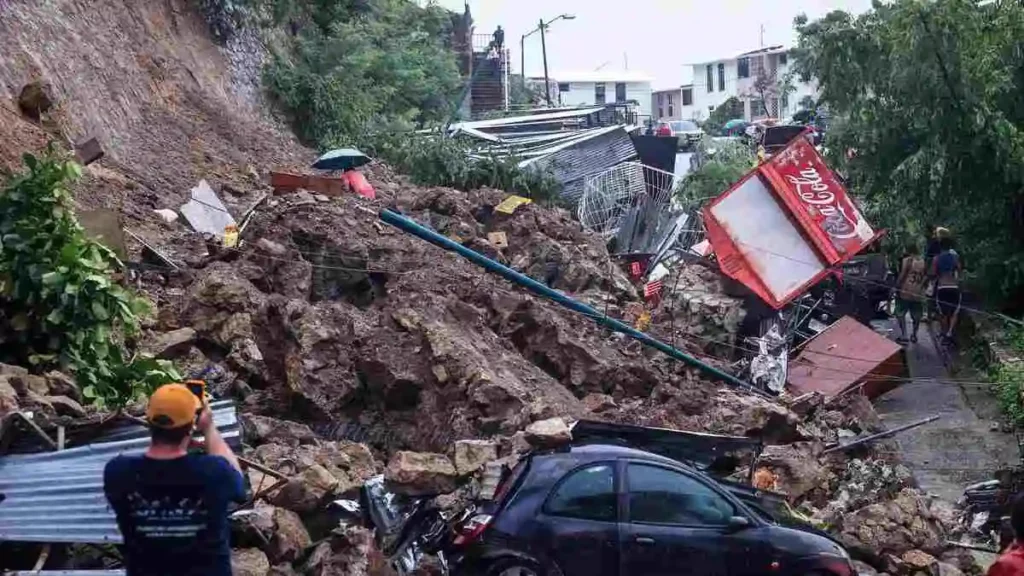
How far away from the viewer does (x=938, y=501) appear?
11.9m

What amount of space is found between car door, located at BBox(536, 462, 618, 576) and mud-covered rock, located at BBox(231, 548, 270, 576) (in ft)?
5.65

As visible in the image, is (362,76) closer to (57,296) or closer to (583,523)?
(57,296)

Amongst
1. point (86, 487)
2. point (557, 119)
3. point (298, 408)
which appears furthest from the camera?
point (557, 119)

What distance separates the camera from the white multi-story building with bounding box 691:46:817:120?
68625 mm

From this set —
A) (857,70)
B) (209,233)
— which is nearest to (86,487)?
(209,233)

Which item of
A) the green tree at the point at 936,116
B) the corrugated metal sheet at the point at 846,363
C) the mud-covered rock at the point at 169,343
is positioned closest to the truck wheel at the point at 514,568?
Result: the mud-covered rock at the point at 169,343

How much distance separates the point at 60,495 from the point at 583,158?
67.6 feet

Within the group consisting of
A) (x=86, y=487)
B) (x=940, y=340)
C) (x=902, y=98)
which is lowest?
(x=940, y=340)

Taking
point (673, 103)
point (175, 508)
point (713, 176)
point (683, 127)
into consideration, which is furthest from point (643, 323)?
point (673, 103)

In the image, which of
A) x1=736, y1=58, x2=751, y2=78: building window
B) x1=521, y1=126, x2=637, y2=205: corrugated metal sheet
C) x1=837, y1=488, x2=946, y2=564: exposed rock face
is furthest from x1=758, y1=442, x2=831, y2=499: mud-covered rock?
x1=736, y1=58, x2=751, y2=78: building window

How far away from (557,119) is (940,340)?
1644 cm

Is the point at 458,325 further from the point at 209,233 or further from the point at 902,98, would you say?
the point at 902,98

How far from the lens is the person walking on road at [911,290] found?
60.3 feet

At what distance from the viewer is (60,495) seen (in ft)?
22.6
